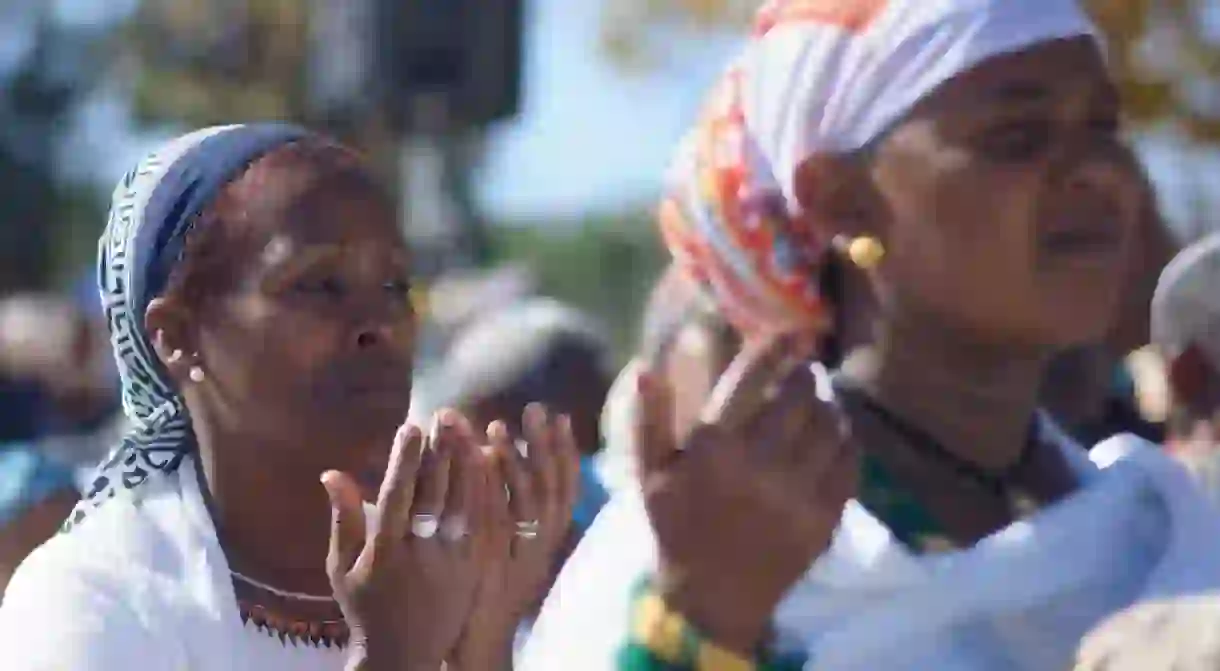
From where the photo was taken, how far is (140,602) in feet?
8.27

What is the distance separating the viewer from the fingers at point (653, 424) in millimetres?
1886

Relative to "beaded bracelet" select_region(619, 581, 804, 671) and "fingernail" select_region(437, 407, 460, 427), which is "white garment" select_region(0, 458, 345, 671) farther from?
"beaded bracelet" select_region(619, 581, 804, 671)

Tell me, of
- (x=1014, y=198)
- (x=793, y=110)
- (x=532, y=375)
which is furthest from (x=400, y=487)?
(x=532, y=375)

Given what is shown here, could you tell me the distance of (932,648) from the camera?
2.18 m

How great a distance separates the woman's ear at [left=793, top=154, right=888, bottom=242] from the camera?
7.55 ft

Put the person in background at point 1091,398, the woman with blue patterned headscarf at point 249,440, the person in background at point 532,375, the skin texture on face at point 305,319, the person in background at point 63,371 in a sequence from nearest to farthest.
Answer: the woman with blue patterned headscarf at point 249,440 < the skin texture on face at point 305,319 < the person in background at point 532,375 < the person in background at point 1091,398 < the person in background at point 63,371

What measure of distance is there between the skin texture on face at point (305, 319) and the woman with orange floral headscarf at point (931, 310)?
0.42m

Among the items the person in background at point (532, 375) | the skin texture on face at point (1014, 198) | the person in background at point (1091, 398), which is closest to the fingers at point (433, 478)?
the skin texture on face at point (1014, 198)

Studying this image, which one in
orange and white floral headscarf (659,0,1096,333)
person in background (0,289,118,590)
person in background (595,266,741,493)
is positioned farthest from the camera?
person in background (0,289,118,590)

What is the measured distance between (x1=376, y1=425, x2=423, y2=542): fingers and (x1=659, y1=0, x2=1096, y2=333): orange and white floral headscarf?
0.45 m

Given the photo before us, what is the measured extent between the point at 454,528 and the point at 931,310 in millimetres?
570

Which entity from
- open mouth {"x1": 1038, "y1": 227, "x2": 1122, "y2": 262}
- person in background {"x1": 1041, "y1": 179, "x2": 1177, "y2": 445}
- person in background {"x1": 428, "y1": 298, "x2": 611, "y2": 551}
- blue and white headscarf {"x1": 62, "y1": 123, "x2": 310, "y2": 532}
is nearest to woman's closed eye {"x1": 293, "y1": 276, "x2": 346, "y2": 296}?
blue and white headscarf {"x1": 62, "y1": 123, "x2": 310, "y2": 532}

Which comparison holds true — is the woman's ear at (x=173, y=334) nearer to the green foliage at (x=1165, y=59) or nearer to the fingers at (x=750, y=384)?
the fingers at (x=750, y=384)

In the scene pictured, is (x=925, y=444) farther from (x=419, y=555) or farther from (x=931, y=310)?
(x=419, y=555)
